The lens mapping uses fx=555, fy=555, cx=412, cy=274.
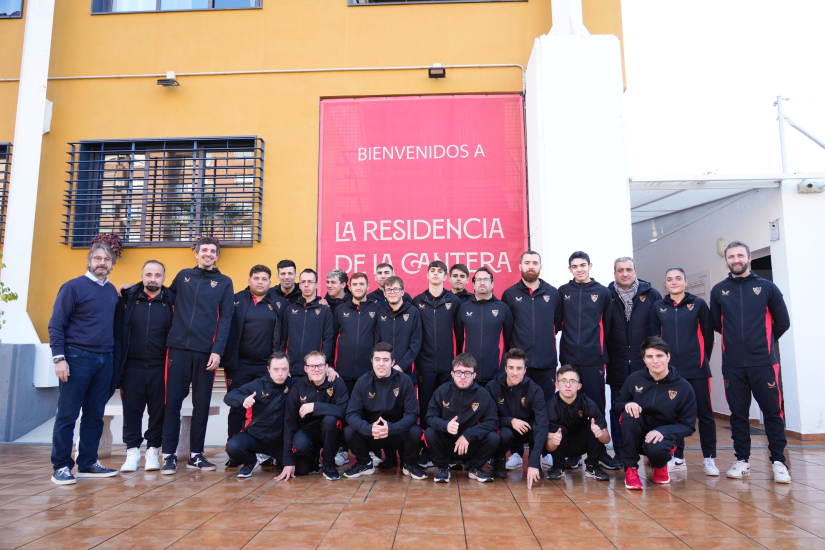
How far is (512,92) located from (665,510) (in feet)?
16.6

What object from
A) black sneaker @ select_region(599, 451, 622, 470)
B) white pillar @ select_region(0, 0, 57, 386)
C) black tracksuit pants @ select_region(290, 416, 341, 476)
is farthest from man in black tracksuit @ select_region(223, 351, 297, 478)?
white pillar @ select_region(0, 0, 57, 386)

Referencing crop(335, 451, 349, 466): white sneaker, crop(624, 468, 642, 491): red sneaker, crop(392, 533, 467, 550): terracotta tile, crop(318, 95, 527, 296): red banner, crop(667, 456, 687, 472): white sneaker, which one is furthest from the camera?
crop(318, 95, 527, 296): red banner

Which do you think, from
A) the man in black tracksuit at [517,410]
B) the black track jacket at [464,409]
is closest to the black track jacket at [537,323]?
the man in black tracksuit at [517,410]

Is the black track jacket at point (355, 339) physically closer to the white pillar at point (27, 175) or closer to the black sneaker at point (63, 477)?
the black sneaker at point (63, 477)

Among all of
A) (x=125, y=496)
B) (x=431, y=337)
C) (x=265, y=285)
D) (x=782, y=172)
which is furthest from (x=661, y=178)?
(x=125, y=496)

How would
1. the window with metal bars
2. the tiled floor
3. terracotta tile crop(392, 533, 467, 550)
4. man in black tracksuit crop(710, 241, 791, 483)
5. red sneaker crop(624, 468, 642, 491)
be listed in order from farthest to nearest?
the window with metal bars < man in black tracksuit crop(710, 241, 791, 483) < red sneaker crop(624, 468, 642, 491) < the tiled floor < terracotta tile crop(392, 533, 467, 550)

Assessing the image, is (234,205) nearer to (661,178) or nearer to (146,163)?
(146,163)

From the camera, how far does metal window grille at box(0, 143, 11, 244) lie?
6809 mm

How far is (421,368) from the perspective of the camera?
15.5ft

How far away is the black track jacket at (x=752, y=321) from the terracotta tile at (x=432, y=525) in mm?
2658

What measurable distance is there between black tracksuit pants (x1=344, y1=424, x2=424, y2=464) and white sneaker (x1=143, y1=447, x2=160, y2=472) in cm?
161

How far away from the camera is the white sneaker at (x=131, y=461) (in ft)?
14.5

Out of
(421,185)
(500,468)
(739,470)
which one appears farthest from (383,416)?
(421,185)

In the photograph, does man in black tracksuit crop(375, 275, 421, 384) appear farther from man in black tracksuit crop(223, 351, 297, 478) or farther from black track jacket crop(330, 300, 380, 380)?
man in black tracksuit crop(223, 351, 297, 478)
